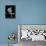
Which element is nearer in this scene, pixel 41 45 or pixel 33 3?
pixel 41 45

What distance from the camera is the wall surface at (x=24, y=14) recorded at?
357 centimetres

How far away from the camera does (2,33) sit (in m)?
3.58

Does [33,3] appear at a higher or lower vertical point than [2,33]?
higher

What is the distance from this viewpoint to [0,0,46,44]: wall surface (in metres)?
3.57

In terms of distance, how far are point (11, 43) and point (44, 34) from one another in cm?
86

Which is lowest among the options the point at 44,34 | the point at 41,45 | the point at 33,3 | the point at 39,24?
the point at 41,45

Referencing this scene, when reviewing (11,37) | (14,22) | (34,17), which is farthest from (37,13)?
(11,37)

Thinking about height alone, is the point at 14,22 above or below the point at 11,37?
above

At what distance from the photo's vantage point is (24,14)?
141 inches

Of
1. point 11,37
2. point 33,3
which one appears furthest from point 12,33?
point 33,3

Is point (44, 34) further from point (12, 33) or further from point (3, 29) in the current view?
point (3, 29)

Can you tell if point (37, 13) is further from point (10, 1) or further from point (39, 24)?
point (10, 1)

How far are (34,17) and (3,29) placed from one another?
0.86 metres

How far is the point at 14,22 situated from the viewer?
3.59 metres
